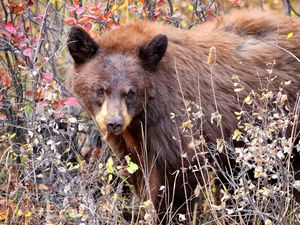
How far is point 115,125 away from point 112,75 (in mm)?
471

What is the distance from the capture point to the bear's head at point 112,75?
18.3ft

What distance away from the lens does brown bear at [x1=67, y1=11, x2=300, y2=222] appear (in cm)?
564

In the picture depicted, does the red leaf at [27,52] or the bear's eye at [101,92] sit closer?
the bear's eye at [101,92]

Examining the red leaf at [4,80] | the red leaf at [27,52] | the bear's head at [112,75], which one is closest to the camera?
the bear's head at [112,75]

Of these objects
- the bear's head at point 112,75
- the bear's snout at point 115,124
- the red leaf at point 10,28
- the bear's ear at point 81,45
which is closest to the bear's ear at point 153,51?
the bear's head at point 112,75

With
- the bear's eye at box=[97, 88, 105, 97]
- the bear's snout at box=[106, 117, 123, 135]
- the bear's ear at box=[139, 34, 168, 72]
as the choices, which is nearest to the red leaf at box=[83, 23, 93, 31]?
the bear's ear at box=[139, 34, 168, 72]

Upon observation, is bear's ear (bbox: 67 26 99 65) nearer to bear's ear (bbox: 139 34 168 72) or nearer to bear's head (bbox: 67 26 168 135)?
bear's head (bbox: 67 26 168 135)

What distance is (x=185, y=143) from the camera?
5.77m

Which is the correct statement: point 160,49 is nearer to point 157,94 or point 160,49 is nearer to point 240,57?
point 157,94

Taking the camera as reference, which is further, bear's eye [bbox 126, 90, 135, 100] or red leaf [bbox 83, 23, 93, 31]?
red leaf [bbox 83, 23, 93, 31]

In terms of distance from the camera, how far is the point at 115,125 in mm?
5355

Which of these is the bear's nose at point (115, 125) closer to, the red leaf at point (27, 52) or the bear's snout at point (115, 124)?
the bear's snout at point (115, 124)

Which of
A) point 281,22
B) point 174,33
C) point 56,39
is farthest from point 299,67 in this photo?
point 56,39

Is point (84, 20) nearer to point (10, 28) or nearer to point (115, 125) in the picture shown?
point (10, 28)
